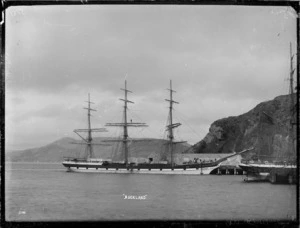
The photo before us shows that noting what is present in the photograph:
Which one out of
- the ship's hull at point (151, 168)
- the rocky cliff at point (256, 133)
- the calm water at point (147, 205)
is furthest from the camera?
the ship's hull at point (151, 168)

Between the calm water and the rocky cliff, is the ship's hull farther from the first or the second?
the calm water

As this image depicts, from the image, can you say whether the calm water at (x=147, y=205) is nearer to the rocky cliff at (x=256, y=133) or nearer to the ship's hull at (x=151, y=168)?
the rocky cliff at (x=256, y=133)

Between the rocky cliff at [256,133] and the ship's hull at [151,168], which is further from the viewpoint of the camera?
the ship's hull at [151,168]

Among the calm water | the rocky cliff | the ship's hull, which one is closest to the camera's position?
the calm water

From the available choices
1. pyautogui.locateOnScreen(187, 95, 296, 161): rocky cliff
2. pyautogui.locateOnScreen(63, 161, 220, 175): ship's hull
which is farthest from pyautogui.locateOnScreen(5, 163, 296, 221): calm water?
pyautogui.locateOnScreen(63, 161, 220, 175): ship's hull

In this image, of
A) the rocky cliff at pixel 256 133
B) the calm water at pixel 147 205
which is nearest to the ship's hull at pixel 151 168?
the rocky cliff at pixel 256 133

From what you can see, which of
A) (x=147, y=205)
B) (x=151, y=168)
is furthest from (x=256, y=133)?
(x=147, y=205)
